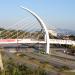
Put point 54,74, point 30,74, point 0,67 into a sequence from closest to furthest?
point 30,74 → point 0,67 → point 54,74

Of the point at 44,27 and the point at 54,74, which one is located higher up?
the point at 44,27

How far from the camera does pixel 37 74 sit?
64.6ft

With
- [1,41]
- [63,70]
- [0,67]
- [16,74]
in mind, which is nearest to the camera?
[16,74]

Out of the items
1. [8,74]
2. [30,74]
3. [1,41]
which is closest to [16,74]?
[8,74]

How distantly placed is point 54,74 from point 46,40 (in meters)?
31.0

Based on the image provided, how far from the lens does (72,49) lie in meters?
73.1

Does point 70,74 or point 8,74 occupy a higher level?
point 8,74

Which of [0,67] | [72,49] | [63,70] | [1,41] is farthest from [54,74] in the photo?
[72,49]

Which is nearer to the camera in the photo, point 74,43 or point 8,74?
point 8,74

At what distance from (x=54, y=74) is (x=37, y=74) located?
15740mm

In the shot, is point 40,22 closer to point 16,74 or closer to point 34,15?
point 34,15

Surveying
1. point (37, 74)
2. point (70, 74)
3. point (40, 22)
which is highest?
point (40, 22)

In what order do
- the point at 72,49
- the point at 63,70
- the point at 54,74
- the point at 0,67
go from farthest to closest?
the point at 72,49 < the point at 63,70 < the point at 54,74 < the point at 0,67

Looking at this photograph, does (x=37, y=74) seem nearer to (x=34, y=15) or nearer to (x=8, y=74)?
(x=8, y=74)
